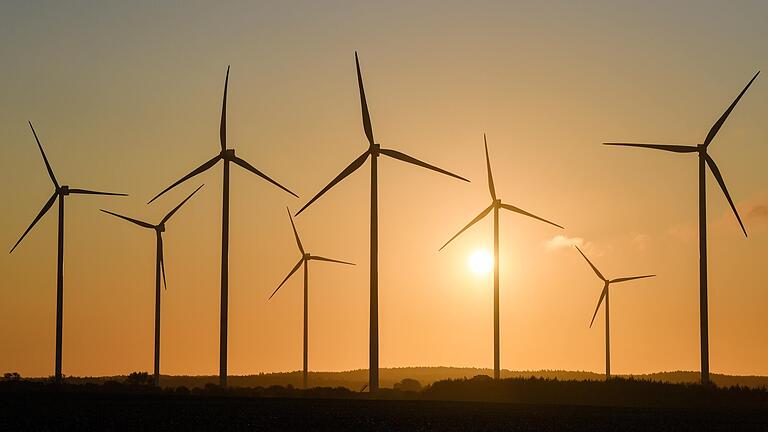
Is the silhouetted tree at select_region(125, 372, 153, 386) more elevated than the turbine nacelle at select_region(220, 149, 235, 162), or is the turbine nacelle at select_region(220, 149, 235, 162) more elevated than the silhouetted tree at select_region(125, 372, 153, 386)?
the turbine nacelle at select_region(220, 149, 235, 162)

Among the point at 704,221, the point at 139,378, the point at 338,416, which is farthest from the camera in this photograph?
the point at 139,378

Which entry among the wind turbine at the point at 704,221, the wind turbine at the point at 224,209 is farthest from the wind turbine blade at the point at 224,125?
the wind turbine at the point at 704,221

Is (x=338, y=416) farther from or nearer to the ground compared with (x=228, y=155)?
nearer to the ground

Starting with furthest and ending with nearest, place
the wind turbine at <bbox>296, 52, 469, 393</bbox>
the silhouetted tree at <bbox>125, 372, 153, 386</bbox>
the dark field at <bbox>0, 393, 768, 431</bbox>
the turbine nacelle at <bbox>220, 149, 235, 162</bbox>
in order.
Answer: the silhouetted tree at <bbox>125, 372, 153, 386</bbox>, the turbine nacelle at <bbox>220, 149, 235, 162</bbox>, the wind turbine at <bbox>296, 52, 469, 393</bbox>, the dark field at <bbox>0, 393, 768, 431</bbox>

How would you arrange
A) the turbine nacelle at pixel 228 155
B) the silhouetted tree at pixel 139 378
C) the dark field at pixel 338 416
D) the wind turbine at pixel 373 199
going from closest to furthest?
the dark field at pixel 338 416
the wind turbine at pixel 373 199
the turbine nacelle at pixel 228 155
the silhouetted tree at pixel 139 378

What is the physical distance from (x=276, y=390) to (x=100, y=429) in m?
49.0

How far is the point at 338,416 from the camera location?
6550 cm

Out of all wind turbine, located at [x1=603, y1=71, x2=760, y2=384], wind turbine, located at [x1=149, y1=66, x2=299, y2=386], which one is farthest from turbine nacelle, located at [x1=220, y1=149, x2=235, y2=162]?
wind turbine, located at [x1=603, y1=71, x2=760, y2=384]

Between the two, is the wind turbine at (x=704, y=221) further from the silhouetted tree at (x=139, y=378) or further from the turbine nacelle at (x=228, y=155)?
the silhouetted tree at (x=139, y=378)

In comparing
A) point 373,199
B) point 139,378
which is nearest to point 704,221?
point 373,199

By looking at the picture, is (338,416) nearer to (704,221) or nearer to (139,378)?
(704,221)

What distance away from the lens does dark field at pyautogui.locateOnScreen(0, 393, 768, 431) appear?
59906 millimetres

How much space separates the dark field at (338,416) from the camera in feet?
197

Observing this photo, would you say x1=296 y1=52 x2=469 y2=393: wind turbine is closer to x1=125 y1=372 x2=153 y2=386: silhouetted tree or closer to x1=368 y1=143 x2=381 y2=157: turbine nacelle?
x1=368 y1=143 x2=381 y2=157: turbine nacelle
